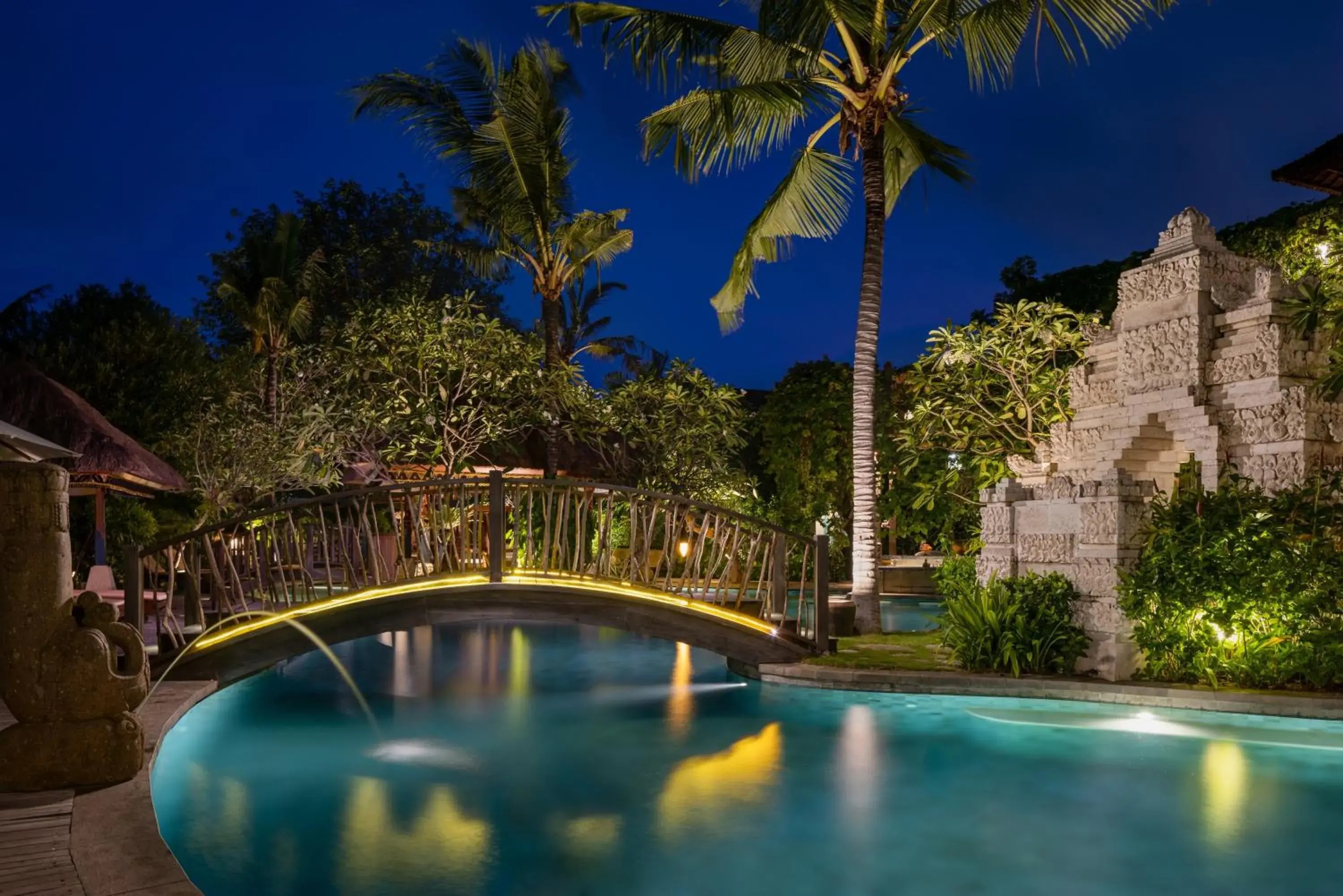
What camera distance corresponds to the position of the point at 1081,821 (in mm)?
6672

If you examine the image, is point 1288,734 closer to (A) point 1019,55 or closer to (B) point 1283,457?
(B) point 1283,457

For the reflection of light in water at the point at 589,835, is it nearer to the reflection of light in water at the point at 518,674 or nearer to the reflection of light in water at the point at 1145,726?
the reflection of light in water at the point at 518,674

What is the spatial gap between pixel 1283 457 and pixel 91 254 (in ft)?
394

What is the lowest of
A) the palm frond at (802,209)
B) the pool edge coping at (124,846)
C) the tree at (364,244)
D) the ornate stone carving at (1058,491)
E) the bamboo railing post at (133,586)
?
the pool edge coping at (124,846)

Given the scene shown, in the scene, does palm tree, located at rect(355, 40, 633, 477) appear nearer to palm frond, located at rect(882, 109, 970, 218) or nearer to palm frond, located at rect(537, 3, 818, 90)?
palm frond, located at rect(537, 3, 818, 90)

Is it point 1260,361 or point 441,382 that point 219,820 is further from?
point 441,382

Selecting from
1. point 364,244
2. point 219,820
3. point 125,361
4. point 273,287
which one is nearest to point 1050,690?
Answer: point 219,820

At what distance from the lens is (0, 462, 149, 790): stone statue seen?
521cm

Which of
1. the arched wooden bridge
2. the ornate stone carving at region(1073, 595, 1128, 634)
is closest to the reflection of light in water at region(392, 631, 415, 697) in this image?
the arched wooden bridge

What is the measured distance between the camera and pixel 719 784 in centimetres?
767

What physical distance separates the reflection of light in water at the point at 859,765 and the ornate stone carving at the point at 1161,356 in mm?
4721

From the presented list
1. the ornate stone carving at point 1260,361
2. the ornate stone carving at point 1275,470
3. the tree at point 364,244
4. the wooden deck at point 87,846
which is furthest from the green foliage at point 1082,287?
the wooden deck at point 87,846

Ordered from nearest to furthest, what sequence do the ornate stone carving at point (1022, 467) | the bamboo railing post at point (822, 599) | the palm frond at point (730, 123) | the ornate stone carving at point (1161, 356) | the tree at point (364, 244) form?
the bamboo railing post at point (822, 599)
the ornate stone carving at point (1161, 356)
the palm frond at point (730, 123)
the ornate stone carving at point (1022, 467)
the tree at point (364, 244)

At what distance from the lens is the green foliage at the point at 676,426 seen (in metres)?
17.3
